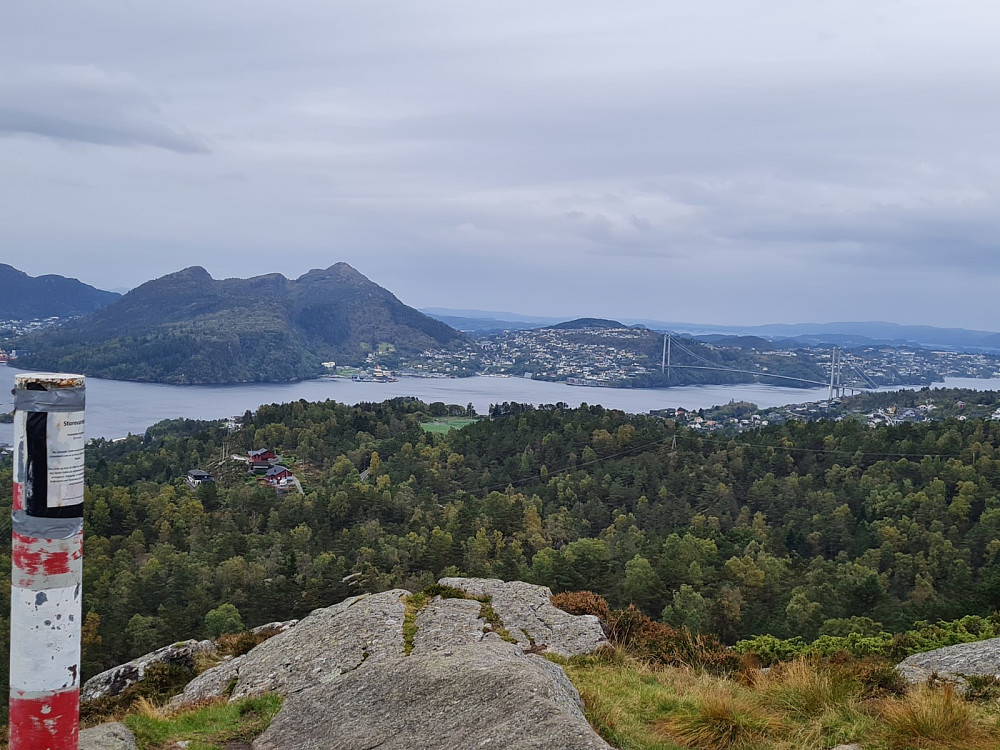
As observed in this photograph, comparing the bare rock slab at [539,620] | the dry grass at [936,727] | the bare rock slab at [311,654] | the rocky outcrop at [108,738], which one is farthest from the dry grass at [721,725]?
the rocky outcrop at [108,738]

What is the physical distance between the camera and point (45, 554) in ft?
8.45

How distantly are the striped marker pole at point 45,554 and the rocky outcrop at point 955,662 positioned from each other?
5864 millimetres

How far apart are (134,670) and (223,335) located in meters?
141

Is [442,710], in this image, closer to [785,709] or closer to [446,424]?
[785,709]

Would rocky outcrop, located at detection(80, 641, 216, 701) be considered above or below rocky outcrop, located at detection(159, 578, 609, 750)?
below

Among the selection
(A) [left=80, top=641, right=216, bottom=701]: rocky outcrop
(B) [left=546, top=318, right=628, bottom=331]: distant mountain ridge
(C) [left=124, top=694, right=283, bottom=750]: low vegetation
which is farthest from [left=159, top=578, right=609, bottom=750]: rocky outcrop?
(B) [left=546, top=318, right=628, bottom=331]: distant mountain ridge

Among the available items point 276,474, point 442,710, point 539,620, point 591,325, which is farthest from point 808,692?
point 591,325

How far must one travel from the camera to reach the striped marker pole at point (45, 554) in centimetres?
254

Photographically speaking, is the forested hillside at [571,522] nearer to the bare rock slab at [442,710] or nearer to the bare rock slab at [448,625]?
the bare rock slab at [448,625]

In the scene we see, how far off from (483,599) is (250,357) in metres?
138

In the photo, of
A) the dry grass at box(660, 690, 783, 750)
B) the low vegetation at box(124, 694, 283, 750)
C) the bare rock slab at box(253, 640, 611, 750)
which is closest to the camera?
the bare rock slab at box(253, 640, 611, 750)

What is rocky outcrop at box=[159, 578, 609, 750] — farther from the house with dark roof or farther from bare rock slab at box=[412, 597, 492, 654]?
the house with dark roof

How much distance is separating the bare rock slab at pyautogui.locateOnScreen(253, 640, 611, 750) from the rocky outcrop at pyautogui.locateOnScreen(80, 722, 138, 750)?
2.42 ft

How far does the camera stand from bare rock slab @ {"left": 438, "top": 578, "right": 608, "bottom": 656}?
7477 mm
